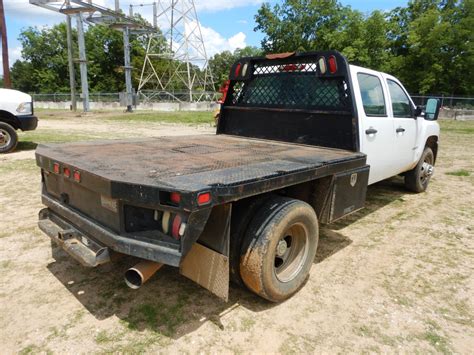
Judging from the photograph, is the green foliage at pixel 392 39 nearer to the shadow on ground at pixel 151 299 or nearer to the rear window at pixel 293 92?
the rear window at pixel 293 92

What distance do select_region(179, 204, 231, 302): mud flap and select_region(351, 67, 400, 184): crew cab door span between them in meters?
2.18

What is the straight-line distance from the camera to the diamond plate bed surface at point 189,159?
2469 millimetres

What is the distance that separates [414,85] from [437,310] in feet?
131

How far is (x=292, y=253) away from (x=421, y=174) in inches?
158

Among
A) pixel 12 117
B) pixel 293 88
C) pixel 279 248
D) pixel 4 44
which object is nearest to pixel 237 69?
pixel 293 88

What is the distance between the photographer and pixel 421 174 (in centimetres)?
616

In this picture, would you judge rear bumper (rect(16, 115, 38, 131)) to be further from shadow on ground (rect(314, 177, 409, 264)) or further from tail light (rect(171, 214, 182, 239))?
tail light (rect(171, 214, 182, 239))

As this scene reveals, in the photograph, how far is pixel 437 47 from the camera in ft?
Result: 120

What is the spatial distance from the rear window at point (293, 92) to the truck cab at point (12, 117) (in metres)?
6.32

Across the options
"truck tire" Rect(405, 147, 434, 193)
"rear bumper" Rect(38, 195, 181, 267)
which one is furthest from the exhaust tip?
"truck tire" Rect(405, 147, 434, 193)

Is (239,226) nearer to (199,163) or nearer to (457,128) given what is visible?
(199,163)

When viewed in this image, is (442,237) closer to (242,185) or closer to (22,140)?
(242,185)

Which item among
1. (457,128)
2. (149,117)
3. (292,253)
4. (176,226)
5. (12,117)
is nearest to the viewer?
(176,226)

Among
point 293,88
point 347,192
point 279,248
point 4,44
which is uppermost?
point 4,44
